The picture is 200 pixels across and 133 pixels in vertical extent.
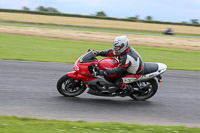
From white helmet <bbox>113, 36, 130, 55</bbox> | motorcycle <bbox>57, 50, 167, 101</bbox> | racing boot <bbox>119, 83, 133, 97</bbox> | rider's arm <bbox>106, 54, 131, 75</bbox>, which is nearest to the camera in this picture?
white helmet <bbox>113, 36, 130, 55</bbox>

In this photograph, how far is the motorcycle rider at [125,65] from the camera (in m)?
7.18

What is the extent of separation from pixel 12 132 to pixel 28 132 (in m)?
0.26

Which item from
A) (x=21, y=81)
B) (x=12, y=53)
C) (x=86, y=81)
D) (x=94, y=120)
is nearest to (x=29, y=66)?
(x=21, y=81)

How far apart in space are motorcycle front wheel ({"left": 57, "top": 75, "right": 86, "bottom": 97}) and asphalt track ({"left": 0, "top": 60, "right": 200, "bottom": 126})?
0.49 ft

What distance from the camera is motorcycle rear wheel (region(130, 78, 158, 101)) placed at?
7.75 m

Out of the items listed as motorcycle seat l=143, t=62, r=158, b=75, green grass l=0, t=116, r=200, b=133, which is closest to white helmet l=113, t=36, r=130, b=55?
motorcycle seat l=143, t=62, r=158, b=75

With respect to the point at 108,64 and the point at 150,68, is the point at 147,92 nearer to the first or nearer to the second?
the point at 150,68

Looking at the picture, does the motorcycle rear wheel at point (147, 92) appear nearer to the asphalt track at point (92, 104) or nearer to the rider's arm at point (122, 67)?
the asphalt track at point (92, 104)

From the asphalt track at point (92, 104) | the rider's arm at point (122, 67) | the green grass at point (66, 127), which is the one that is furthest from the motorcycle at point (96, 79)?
the green grass at point (66, 127)

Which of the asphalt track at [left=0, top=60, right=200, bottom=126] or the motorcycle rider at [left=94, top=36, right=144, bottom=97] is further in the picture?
the motorcycle rider at [left=94, top=36, right=144, bottom=97]

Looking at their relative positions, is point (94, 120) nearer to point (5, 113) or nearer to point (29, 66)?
point (5, 113)

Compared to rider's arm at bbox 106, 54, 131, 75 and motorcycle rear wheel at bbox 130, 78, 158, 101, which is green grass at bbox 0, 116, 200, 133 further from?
motorcycle rear wheel at bbox 130, 78, 158, 101

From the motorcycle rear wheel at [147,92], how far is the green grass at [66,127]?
2074mm

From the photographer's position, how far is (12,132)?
4.93 meters
